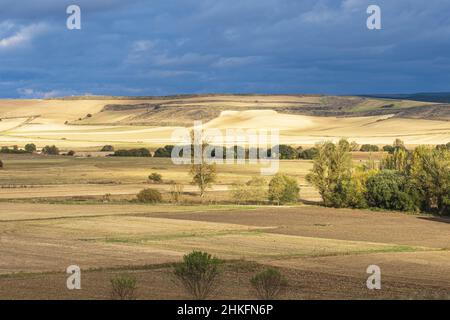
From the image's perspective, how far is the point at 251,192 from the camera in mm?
77375

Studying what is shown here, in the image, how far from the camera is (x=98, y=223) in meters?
54.5

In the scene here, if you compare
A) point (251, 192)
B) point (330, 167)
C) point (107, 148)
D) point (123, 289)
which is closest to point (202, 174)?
point (251, 192)

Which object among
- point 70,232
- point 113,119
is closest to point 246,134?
point 113,119

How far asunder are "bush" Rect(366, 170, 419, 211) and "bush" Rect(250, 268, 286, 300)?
47011 millimetres

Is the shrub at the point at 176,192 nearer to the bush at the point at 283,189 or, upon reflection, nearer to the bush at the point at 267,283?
the bush at the point at 283,189

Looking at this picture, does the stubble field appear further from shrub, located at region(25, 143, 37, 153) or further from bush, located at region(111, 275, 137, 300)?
shrub, located at region(25, 143, 37, 153)

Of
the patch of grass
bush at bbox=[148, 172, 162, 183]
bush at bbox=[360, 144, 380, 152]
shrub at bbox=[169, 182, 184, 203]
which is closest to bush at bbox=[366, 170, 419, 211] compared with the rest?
shrub at bbox=[169, 182, 184, 203]

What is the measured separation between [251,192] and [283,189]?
314 centimetres

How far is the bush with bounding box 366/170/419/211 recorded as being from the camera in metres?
70.7

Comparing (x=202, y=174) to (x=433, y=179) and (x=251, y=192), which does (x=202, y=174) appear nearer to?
(x=251, y=192)
